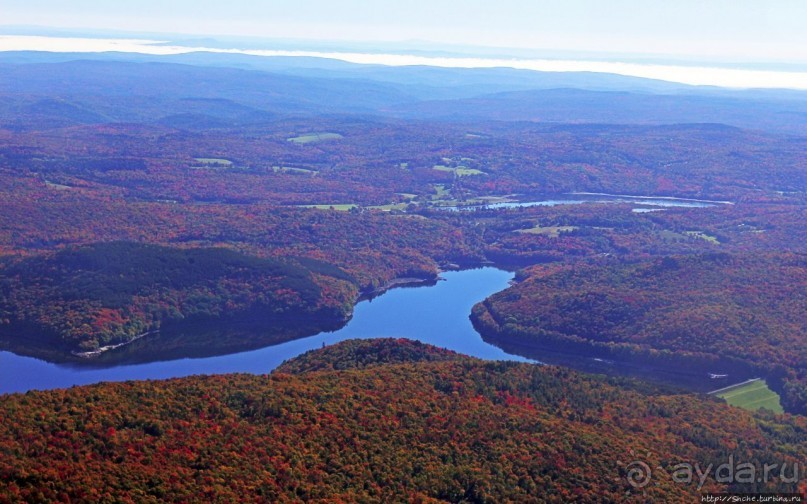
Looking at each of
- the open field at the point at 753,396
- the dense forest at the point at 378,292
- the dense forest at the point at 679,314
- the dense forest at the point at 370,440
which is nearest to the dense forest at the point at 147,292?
the dense forest at the point at 378,292

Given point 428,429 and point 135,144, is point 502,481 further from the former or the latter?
point 135,144

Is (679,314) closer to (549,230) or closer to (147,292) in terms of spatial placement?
(147,292)

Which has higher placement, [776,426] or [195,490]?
[195,490]

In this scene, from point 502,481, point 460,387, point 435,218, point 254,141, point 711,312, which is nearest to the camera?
point 502,481

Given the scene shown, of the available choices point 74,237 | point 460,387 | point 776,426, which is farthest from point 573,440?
point 74,237

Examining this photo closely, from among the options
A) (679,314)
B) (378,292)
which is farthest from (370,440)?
(378,292)

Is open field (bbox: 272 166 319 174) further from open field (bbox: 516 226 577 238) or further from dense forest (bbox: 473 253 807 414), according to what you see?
dense forest (bbox: 473 253 807 414)

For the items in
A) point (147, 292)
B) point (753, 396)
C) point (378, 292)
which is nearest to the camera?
point (753, 396)
